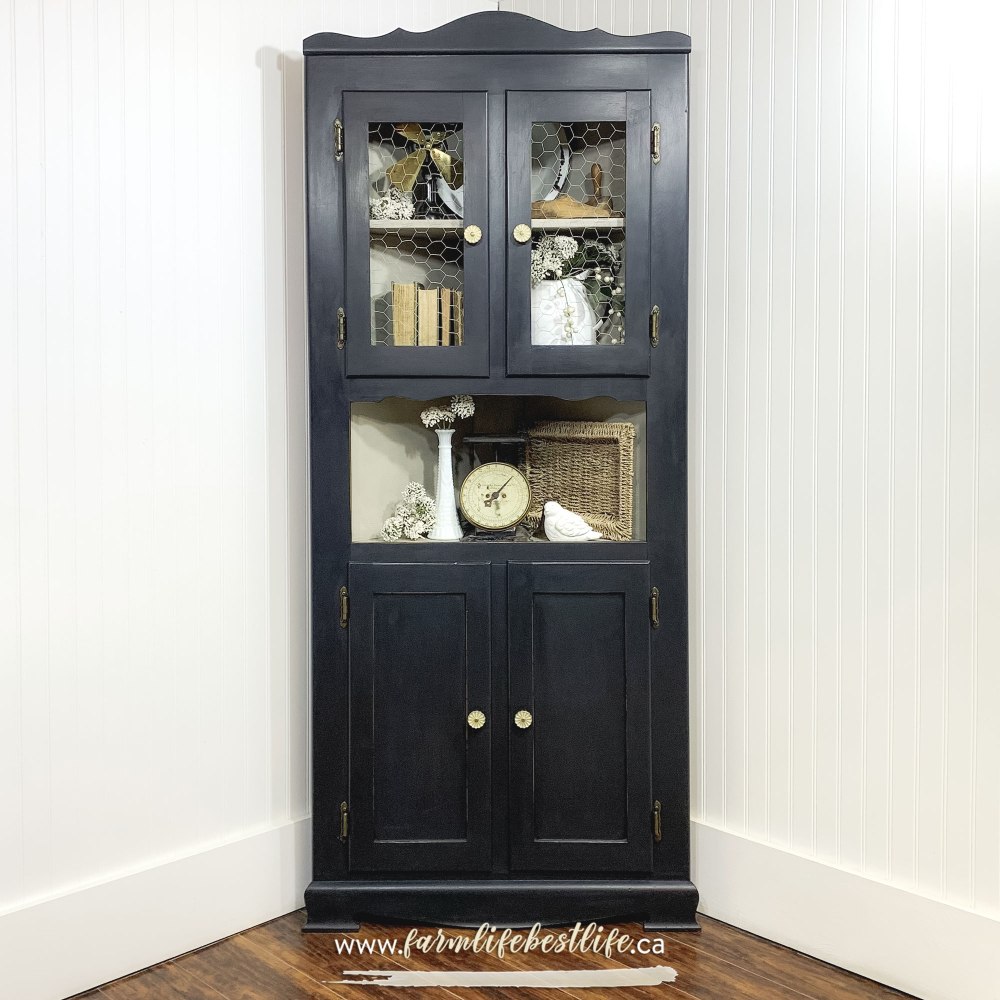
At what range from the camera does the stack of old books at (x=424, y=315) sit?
206cm

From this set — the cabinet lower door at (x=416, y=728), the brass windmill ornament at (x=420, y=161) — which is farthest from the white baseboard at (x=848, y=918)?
the brass windmill ornament at (x=420, y=161)

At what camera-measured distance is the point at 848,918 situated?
6.43ft

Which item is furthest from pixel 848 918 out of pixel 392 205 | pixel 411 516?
pixel 392 205

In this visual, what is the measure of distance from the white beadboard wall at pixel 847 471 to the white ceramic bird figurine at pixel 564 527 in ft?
0.93

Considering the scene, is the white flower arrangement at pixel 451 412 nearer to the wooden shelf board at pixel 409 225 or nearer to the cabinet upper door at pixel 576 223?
the cabinet upper door at pixel 576 223

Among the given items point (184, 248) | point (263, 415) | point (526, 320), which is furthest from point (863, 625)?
point (184, 248)

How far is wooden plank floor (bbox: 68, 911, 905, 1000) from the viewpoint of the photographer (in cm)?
185

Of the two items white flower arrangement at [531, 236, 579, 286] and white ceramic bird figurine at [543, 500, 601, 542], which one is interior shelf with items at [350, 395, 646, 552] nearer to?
white ceramic bird figurine at [543, 500, 601, 542]

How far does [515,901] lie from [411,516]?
89cm

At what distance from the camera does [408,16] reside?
93.5 inches

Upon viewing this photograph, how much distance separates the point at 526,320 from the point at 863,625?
96cm

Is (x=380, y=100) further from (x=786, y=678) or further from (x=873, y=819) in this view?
(x=873, y=819)

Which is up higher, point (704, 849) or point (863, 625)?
point (863, 625)

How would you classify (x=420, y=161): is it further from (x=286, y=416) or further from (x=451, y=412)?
(x=286, y=416)
